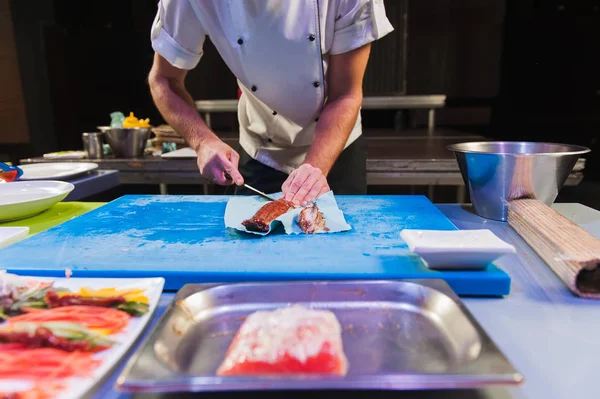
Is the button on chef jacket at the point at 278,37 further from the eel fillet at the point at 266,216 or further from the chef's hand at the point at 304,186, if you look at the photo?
the eel fillet at the point at 266,216

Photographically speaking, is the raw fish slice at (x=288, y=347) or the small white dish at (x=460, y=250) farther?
the small white dish at (x=460, y=250)

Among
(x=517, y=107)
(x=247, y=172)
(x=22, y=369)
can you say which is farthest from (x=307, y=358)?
(x=517, y=107)

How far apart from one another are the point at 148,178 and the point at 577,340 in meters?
2.11

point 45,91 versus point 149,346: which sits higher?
point 45,91

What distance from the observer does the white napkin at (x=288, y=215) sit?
1.13 m

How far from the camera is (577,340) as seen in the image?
68cm

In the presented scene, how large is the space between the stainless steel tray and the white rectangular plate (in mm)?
48

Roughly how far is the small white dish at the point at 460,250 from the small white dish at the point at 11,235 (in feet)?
3.16

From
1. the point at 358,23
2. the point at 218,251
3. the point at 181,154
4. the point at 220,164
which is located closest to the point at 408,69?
the point at 181,154

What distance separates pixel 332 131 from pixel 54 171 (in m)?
1.17

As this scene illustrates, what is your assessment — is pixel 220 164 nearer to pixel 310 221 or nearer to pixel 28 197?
pixel 310 221

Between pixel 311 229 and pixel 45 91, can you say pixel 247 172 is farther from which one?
pixel 45 91

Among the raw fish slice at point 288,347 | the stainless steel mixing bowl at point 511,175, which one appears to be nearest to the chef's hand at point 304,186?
the stainless steel mixing bowl at point 511,175

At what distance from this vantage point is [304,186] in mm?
1322
